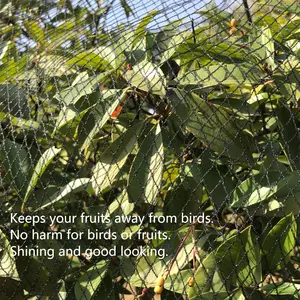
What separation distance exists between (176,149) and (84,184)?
0.18 metres

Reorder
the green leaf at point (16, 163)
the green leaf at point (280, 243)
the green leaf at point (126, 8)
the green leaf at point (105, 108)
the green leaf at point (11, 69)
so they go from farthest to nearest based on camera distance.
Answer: the green leaf at point (126, 8) < the green leaf at point (11, 69) < the green leaf at point (16, 163) < the green leaf at point (105, 108) < the green leaf at point (280, 243)

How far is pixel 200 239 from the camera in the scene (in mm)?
737

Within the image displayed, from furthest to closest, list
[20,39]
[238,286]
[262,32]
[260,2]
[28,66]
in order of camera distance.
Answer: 1. [20,39]
2. [28,66]
3. [260,2]
4. [262,32]
5. [238,286]

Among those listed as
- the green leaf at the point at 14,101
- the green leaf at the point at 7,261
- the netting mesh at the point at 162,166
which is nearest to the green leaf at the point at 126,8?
the netting mesh at the point at 162,166

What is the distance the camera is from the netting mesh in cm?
71

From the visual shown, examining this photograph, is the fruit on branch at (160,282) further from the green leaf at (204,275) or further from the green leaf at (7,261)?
the green leaf at (7,261)

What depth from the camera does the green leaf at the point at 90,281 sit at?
78cm

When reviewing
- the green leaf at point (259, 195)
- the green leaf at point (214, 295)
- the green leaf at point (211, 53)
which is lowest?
the green leaf at point (214, 295)

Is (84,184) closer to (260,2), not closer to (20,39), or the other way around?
(260,2)

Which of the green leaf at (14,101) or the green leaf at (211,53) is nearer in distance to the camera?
the green leaf at (211,53)

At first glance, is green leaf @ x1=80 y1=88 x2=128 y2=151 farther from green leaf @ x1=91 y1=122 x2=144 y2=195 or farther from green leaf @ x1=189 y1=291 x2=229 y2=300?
green leaf @ x1=189 y1=291 x2=229 y2=300

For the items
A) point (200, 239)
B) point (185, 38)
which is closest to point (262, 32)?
point (185, 38)

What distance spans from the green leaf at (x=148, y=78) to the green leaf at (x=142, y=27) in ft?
0.31

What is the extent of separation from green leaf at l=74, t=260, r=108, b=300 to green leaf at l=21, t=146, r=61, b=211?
0.18 metres
